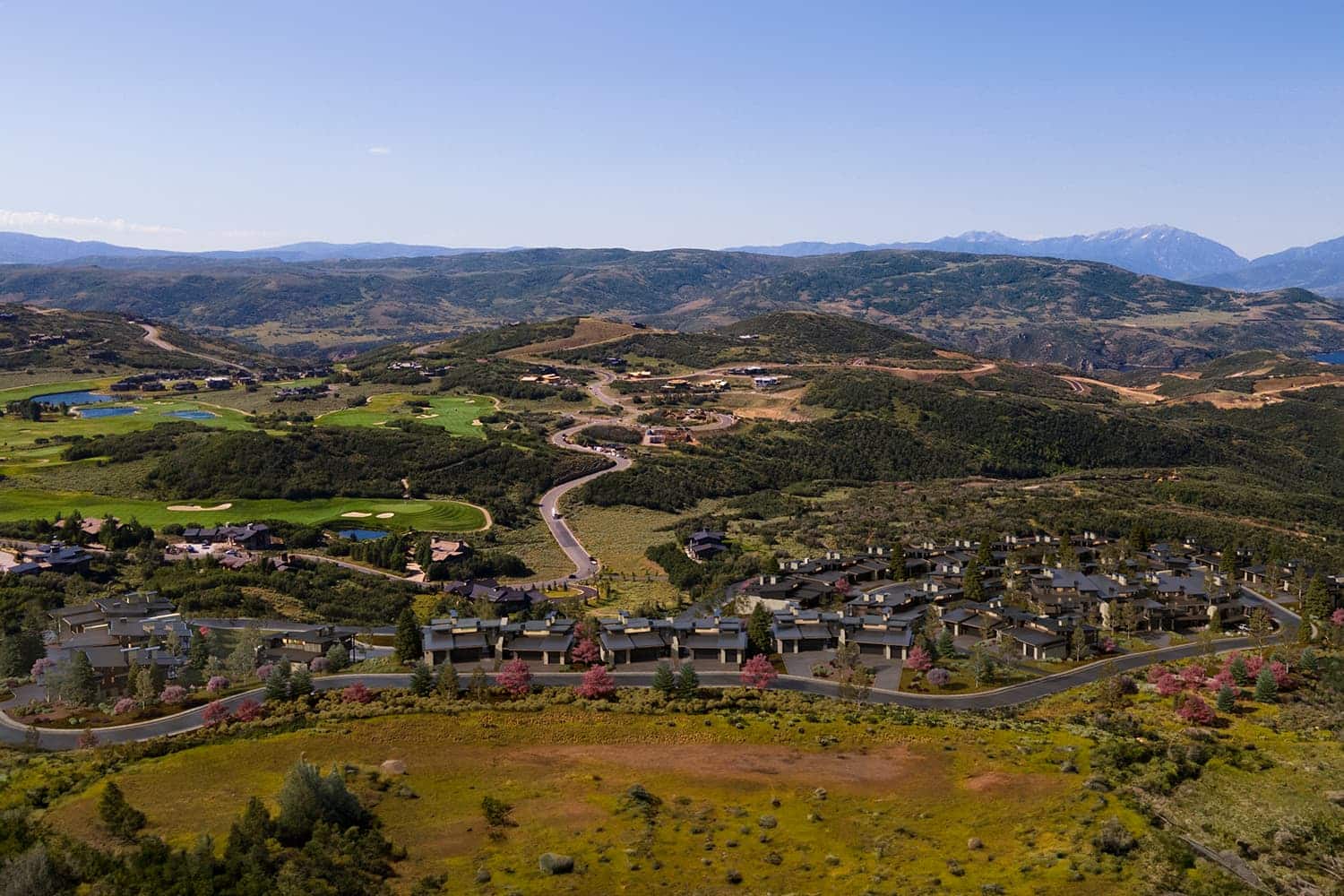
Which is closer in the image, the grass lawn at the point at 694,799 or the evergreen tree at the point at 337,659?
the grass lawn at the point at 694,799

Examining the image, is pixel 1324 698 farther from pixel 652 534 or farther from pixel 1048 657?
pixel 652 534

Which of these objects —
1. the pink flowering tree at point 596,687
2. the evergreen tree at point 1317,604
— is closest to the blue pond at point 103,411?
the pink flowering tree at point 596,687

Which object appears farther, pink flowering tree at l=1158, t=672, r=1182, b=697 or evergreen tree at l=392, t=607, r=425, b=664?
evergreen tree at l=392, t=607, r=425, b=664

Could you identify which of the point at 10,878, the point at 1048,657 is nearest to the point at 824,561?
the point at 1048,657

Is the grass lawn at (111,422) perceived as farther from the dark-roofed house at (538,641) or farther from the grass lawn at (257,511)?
the dark-roofed house at (538,641)

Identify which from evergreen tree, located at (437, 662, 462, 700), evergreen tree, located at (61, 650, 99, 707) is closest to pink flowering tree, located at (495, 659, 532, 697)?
evergreen tree, located at (437, 662, 462, 700)

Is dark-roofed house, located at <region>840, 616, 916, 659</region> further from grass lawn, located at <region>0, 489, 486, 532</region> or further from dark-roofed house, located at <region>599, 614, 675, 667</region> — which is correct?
grass lawn, located at <region>0, 489, 486, 532</region>
